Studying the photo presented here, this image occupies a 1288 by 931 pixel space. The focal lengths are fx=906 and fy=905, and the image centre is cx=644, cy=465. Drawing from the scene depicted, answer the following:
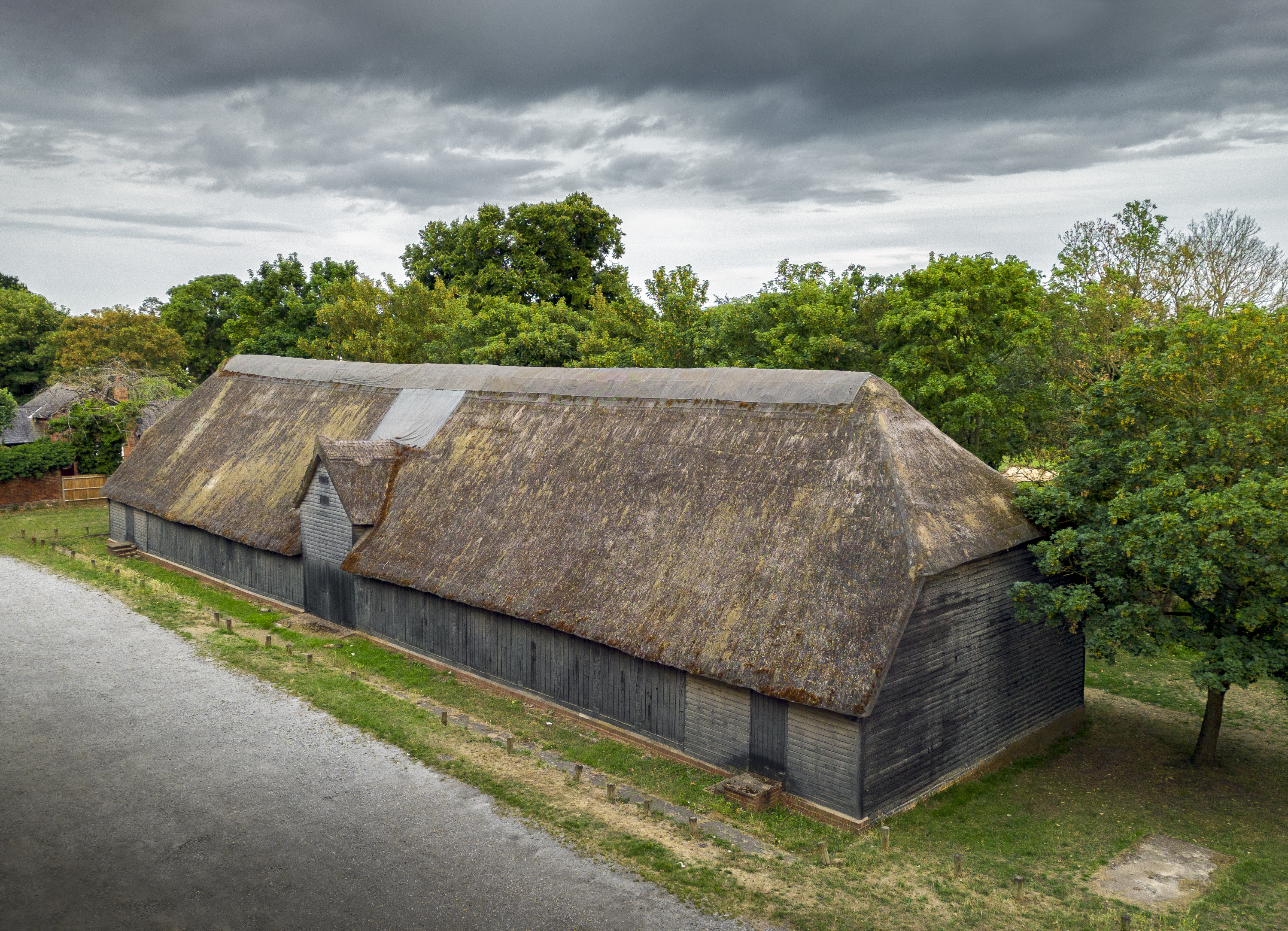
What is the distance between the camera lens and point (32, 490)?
1822 inches

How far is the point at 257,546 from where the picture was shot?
28.8 metres

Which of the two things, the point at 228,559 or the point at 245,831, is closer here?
the point at 245,831

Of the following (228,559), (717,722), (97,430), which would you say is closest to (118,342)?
(97,430)

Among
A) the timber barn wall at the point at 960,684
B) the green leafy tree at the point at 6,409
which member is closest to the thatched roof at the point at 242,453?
the green leafy tree at the point at 6,409

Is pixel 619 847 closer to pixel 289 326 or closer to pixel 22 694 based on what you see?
pixel 22 694

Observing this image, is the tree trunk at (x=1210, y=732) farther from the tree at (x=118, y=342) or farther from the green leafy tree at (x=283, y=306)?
the tree at (x=118, y=342)

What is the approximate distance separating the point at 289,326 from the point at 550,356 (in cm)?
3214

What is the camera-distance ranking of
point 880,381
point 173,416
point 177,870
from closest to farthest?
1. point 177,870
2. point 880,381
3. point 173,416

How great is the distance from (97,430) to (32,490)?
4.24m

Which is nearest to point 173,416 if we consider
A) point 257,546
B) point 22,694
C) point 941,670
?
point 257,546

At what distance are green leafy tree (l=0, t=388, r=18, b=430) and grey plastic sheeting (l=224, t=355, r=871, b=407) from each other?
22.8m

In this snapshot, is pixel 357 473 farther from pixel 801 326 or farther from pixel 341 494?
pixel 801 326

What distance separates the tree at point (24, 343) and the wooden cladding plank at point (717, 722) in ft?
250

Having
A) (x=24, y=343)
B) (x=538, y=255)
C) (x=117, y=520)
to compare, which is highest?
(x=538, y=255)
